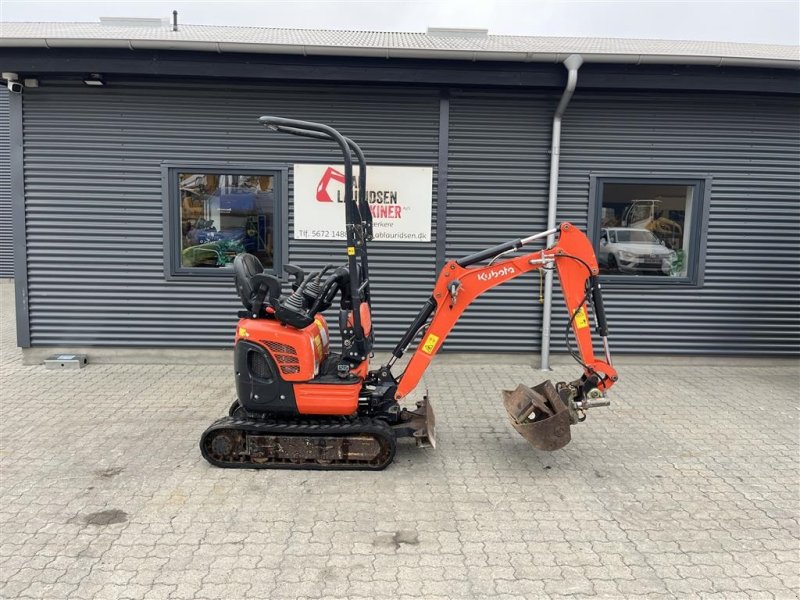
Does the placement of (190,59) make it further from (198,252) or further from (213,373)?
(213,373)

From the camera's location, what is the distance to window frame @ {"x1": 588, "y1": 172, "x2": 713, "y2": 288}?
7367 mm

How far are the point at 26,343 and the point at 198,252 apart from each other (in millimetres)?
2377

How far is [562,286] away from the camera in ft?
14.6

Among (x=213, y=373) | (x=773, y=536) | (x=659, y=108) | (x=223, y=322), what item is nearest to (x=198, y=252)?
(x=223, y=322)

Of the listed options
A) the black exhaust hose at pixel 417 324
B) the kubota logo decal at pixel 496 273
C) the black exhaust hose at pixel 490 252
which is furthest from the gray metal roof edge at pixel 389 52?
the black exhaust hose at pixel 417 324

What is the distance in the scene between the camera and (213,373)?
6973 mm

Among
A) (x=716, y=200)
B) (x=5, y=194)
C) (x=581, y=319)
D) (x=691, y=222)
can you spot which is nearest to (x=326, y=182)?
(x=581, y=319)

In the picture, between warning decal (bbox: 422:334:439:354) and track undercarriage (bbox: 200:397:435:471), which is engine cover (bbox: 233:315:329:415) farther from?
warning decal (bbox: 422:334:439:354)

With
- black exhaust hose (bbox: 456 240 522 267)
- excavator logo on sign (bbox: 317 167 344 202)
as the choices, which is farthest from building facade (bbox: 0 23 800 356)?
black exhaust hose (bbox: 456 240 522 267)

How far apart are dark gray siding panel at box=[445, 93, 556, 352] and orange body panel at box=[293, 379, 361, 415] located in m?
3.32

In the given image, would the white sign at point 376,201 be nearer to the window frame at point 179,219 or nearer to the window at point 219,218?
the window frame at point 179,219

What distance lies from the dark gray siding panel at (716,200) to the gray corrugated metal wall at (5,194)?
13.9m

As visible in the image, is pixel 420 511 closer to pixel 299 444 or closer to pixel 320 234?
pixel 299 444

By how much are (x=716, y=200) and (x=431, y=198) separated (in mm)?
3654
